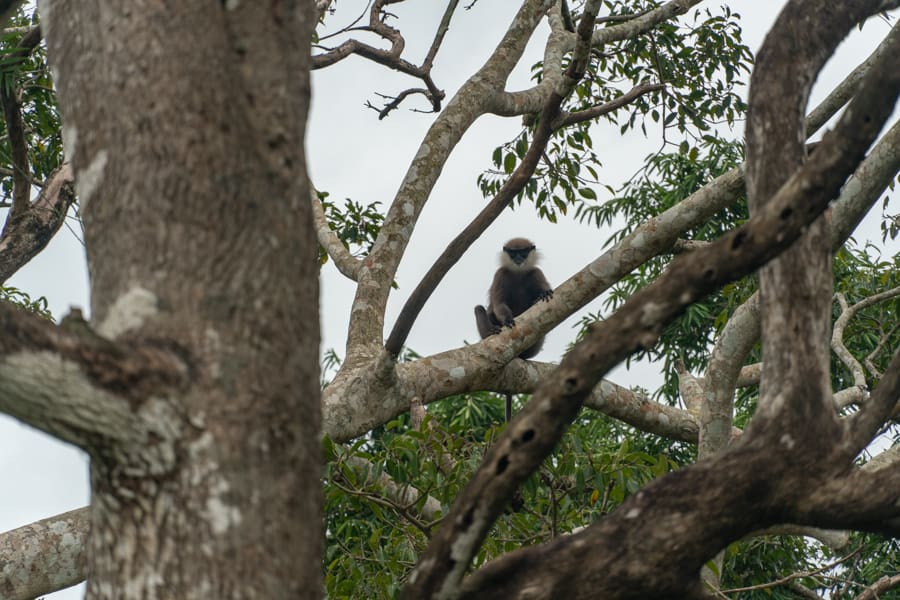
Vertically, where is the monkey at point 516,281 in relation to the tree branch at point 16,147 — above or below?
above

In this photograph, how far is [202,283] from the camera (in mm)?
1564

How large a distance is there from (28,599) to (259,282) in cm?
218

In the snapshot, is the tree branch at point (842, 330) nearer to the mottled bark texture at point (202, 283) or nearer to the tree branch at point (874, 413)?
the tree branch at point (874, 413)

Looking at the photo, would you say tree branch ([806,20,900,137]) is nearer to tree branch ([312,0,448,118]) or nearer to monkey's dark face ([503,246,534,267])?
tree branch ([312,0,448,118])

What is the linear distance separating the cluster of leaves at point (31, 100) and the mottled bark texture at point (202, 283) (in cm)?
281

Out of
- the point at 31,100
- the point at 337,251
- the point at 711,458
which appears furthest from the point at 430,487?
the point at 31,100

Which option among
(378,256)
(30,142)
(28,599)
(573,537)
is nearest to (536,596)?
(573,537)

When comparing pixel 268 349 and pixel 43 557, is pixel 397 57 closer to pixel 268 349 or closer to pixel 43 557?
pixel 43 557

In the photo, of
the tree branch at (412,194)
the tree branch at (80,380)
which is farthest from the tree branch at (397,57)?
the tree branch at (80,380)

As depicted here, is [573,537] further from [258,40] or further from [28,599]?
[28,599]

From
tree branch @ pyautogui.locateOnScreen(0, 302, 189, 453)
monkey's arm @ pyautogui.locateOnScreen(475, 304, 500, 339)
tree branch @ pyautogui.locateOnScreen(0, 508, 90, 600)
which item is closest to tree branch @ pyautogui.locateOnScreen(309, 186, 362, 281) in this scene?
tree branch @ pyautogui.locateOnScreen(0, 508, 90, 600)

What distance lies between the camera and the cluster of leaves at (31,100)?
14.2 feet

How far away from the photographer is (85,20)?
1713 millimetres

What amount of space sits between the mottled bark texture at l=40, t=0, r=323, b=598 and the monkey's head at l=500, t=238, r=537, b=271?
25.0 ft
